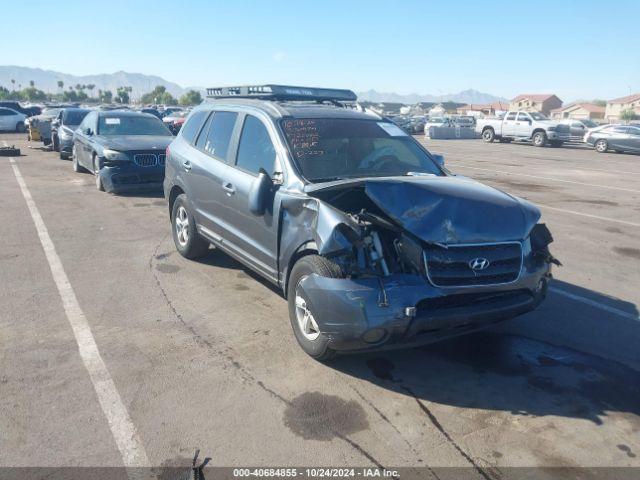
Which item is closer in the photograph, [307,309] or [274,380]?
[274,380]

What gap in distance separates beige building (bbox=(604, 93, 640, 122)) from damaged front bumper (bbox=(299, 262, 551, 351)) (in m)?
117

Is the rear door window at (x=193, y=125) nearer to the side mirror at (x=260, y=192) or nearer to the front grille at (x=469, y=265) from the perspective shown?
the side mirror at (x=260, y=192)

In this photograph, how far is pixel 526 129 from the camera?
30250 millimetres

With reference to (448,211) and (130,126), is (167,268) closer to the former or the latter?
(448,211)

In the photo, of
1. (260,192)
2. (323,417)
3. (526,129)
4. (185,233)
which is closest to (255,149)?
(260,192)

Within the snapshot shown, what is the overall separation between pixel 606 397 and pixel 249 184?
3.27m

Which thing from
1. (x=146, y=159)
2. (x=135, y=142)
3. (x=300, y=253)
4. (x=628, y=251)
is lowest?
(x=628, y=251)

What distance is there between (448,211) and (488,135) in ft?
103

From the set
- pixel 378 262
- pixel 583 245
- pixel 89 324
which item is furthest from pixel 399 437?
pixel 583 245

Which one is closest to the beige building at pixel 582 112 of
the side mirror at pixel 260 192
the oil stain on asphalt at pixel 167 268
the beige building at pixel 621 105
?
the beige building at pixel 621 105

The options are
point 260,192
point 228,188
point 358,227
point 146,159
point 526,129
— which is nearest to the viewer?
point 358,227

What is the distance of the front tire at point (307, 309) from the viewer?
3799mm

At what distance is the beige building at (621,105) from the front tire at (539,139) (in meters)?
88.5

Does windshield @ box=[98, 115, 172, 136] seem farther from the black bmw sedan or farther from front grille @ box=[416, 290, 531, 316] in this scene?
front grille @ box=[416, 290, 531, 316]
